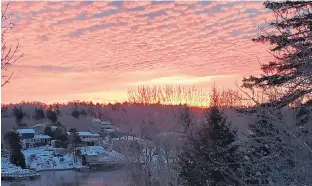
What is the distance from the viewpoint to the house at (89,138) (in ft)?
192

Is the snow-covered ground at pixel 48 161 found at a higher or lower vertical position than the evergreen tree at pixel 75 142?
Result: lower

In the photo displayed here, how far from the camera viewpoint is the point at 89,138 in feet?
196

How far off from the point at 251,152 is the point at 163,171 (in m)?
12.8

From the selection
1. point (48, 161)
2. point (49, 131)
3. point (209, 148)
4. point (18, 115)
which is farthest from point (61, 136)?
point (209, 148)

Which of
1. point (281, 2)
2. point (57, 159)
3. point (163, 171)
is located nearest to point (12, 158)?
point (57, 159)

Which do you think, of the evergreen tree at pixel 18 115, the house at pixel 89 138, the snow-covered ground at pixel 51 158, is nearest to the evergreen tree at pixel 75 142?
the snow-covered ground at pixel 51 158

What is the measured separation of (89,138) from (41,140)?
5.67 metres

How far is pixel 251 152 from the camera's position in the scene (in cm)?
870

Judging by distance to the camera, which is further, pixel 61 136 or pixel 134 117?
pixel 61 136

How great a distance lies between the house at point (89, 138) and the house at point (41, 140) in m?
3.63

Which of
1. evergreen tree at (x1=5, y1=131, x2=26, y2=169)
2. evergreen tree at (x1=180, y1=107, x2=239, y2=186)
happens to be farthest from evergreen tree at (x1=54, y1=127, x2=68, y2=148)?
evergreen tree at (x1=180, y1=107, x2=239, y2=186)

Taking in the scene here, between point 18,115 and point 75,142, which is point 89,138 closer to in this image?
point 75,142

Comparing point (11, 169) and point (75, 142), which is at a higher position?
point (75, 142)

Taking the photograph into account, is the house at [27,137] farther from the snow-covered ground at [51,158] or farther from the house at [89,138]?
the house at [89,138]
